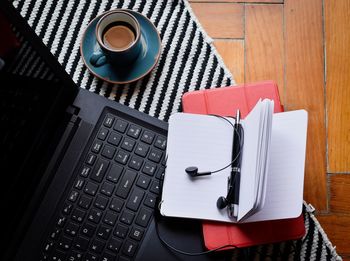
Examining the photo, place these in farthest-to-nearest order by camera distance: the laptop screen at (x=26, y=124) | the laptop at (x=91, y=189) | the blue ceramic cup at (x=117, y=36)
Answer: the blue ceramic cup at (x=117, y=36) < the laptop at (x=91, y=189) < the laptop screen at (x=26, y=124)

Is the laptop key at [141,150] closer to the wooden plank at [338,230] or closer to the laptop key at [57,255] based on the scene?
the laptop key at [57,255]

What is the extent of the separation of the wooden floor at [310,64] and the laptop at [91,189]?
237 millimetres

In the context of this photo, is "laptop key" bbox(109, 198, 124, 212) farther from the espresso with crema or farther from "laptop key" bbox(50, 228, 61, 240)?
the espresso with crema

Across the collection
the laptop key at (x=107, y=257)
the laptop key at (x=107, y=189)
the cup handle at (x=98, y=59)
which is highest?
the cup handle at (x=98, y=59)

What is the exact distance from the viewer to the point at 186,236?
0.67 metres

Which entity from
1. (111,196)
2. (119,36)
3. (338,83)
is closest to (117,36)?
(119,36)

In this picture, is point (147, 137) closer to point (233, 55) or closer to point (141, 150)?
point (141, 150)

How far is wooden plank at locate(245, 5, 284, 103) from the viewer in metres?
0.82

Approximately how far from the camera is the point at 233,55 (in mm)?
826

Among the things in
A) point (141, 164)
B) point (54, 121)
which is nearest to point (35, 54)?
point (54, 121)

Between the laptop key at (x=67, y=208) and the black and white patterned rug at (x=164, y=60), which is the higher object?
the black and white patterned rug at (x=164, y=60)

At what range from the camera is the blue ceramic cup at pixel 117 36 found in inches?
28.9

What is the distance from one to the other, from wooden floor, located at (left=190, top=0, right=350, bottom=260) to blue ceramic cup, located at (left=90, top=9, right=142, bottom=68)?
15 cm

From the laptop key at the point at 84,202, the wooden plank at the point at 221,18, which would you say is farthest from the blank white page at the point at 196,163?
Answer: the wooden plank at the point at 221,18
